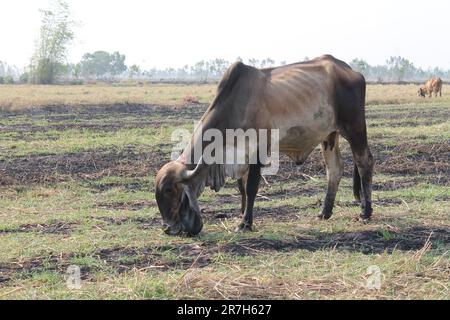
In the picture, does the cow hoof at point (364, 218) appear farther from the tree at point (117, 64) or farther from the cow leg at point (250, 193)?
the tree at point (117, 64)

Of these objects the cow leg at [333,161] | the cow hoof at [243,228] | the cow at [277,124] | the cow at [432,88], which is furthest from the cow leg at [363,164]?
the cow at [432,88]

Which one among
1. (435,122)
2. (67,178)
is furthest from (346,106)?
(435,122)

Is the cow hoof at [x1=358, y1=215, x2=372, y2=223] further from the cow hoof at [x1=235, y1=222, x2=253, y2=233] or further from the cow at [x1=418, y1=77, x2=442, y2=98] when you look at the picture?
the cow at [x1=418, y1=77, x2=442, y2=98]

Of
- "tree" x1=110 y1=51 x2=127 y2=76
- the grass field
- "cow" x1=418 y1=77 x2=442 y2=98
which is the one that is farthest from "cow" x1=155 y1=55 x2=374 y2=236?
"tree" x1=110 y1=51 x2=127 y2=76

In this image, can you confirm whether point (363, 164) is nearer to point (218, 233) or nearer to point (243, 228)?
point (243, 228)

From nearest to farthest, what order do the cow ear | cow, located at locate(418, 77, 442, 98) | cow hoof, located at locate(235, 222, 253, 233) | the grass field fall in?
the grass field
the cow ear
cow hoof, located at locate(235, 222, 253, 233)
cow, located at locate(418, 77, 442, 98)

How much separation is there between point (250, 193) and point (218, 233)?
0.67 metres

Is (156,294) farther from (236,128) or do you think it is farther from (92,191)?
(92,191)

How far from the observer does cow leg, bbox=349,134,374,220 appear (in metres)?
8.75

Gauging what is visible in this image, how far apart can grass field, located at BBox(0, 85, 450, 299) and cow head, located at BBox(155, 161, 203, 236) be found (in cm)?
19

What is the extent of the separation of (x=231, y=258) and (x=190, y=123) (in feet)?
52.5

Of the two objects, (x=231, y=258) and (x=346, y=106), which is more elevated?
(x=346, y=106)

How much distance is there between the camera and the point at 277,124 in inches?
326

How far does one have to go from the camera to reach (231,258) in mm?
6879
